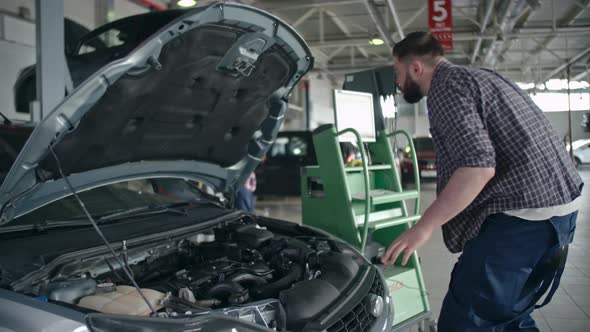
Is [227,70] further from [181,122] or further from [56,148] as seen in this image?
[56,148]

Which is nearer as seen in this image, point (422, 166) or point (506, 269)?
point (506, 269)

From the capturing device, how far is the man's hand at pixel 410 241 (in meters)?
1.76

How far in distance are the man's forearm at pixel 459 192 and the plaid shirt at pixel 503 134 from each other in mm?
109

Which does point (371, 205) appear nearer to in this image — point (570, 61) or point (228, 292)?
point (228, 292)

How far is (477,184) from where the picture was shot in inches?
66.4

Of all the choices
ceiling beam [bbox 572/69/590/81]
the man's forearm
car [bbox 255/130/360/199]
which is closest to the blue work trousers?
the man's forearm

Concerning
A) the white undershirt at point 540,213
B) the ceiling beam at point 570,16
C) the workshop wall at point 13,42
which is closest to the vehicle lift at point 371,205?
the white undershirt at point 540,213

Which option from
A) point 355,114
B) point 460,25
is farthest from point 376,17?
point 355,114

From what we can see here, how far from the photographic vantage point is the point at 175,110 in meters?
2.36

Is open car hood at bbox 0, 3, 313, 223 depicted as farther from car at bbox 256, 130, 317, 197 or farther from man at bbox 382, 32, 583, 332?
car at bbox 256, 130, 317, 197

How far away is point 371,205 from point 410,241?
Result: 1400mm

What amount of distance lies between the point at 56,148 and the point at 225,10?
87 centimetres

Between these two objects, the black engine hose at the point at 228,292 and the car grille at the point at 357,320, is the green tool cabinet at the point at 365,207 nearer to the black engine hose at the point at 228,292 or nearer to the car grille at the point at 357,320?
the car grille at the point at 357,320

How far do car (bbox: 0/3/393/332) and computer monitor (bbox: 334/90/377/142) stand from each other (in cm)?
60
